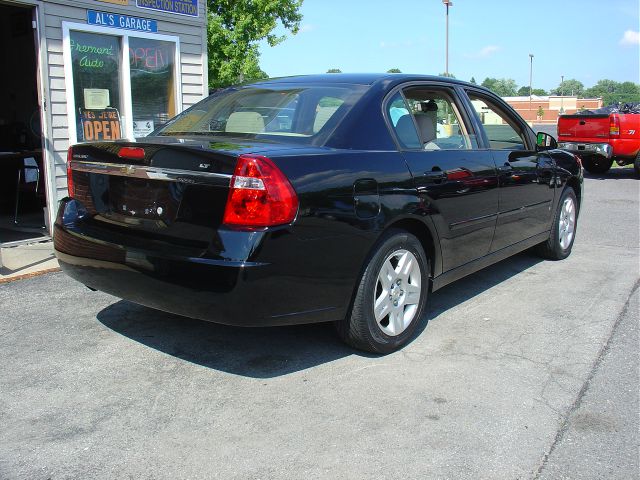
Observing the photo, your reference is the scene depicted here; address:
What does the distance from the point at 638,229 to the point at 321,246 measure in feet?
21.7

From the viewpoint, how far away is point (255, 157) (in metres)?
2.98

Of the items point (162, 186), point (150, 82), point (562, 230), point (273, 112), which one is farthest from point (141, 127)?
point (562, 230)

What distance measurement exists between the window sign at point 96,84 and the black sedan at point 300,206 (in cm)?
337

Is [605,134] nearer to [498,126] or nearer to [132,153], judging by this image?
[498,126]

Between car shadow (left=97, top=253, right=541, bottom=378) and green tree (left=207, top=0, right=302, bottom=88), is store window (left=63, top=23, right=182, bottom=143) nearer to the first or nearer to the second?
car shadow (left=97, top=253, right=541, bottom=378)

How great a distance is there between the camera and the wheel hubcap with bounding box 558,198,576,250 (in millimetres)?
6191

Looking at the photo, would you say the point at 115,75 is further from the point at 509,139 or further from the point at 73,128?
the point at 509,139

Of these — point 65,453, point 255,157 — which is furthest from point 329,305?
point 65,453

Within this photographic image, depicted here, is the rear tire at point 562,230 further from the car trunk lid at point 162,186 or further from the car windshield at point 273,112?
the car trunk lid at point 162,186

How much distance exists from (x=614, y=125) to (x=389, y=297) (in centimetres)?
1210

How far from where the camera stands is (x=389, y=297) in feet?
12.2

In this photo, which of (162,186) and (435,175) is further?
(435,175)

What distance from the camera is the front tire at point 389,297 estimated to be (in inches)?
138

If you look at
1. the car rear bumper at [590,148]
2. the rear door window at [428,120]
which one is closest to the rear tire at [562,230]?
the rear door window at [428,120]
